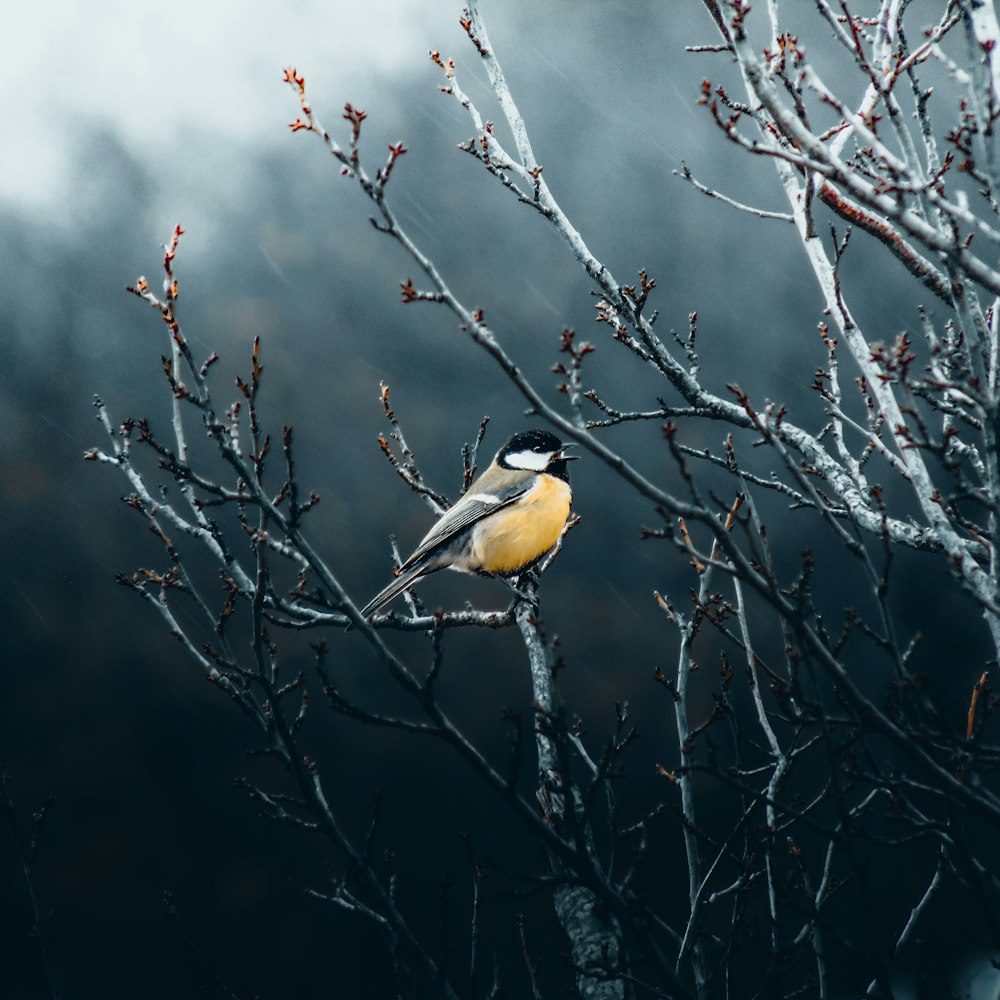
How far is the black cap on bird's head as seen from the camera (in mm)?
5418

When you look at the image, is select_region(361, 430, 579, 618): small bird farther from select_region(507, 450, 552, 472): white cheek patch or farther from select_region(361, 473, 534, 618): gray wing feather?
select_region(507, 450, 552, 472): white cheek patch

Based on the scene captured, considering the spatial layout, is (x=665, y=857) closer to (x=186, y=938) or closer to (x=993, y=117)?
(x=186, y=938)

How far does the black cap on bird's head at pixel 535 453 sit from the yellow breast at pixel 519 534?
39 cm

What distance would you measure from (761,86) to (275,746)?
6.83 ft

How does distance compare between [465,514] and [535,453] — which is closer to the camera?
[465,514]

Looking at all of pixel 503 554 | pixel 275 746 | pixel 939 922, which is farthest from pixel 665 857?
pixel 275 746

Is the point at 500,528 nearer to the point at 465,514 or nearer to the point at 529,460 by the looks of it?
the point at 465,514

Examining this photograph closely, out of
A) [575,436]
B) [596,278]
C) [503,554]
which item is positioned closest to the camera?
[575,436]

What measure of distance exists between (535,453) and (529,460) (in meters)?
0.07

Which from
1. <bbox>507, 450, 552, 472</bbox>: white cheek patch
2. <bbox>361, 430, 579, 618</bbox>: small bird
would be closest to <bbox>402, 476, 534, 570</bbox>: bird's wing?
<bbox>361, 430, 579, 618</bbox>: small bird

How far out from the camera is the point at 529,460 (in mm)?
5516

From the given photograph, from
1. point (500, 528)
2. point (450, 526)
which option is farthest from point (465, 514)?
point (500, 528)

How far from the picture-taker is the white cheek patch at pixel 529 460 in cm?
539

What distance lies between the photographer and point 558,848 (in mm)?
2061
